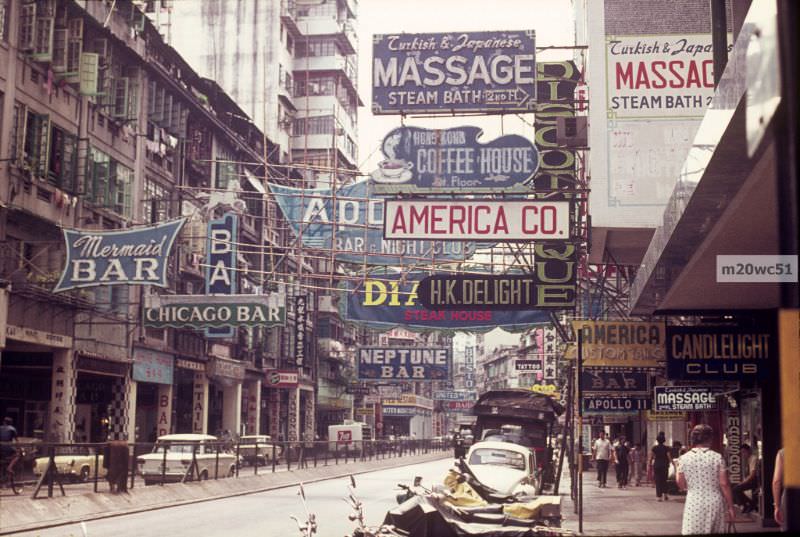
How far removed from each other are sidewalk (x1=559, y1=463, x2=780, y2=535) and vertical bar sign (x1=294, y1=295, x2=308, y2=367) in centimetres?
3416

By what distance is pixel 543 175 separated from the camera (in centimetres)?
2359

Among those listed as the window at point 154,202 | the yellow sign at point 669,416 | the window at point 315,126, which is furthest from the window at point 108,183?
the window at point 315,126

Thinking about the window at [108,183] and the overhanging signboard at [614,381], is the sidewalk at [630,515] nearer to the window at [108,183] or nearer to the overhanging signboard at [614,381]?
the overhanging signboard at [614,381]

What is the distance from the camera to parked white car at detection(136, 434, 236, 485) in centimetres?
2812

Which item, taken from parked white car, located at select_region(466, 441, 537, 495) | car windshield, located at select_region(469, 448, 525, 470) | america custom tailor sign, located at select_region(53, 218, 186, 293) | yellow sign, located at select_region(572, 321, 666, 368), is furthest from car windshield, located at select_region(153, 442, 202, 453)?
yellow sign, located at select_region(572, 321, 666, 368)

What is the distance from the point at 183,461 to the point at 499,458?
957 centimetres

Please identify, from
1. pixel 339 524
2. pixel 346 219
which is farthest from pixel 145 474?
pixel 346 219

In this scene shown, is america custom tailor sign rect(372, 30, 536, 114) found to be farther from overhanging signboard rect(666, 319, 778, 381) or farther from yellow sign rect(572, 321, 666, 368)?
overhanging signboard rect(666, 319, 778, 381)

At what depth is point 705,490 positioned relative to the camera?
38.9ft

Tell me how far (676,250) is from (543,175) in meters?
9.37

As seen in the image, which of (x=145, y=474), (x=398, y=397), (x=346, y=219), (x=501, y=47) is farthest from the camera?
(x=398, y=397)

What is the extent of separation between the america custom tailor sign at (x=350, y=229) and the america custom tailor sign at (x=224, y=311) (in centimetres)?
256

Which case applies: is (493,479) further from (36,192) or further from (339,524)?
(36,192)

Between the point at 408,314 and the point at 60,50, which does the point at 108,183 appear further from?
the point at 408,314
